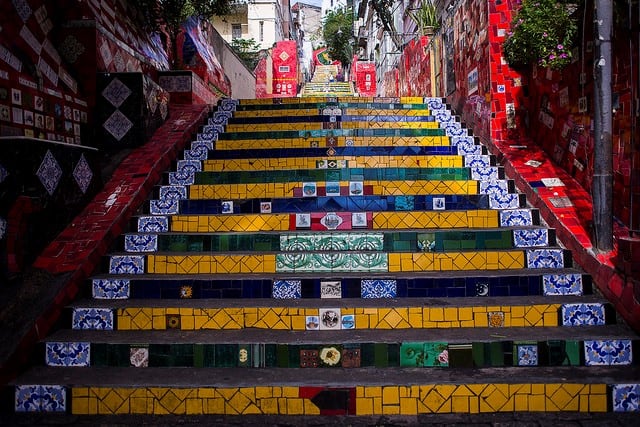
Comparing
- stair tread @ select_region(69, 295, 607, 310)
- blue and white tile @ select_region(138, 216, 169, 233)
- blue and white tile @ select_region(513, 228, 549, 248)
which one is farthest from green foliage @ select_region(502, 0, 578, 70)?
blue and white tile @ select_region(138, 216, 169, 233)

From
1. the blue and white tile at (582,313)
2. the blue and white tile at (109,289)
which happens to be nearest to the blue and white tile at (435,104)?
the blue and white tile at (582,313)

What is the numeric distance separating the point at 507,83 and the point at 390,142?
1.32 m

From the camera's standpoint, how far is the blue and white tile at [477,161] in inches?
189

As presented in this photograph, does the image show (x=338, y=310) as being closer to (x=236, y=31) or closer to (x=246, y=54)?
(x=246, y=54)

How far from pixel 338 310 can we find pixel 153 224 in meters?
1.84

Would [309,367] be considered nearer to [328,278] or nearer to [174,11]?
[328,278]

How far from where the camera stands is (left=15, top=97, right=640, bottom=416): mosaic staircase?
2.56m

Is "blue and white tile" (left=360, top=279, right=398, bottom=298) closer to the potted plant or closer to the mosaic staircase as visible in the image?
the mosaic staircase

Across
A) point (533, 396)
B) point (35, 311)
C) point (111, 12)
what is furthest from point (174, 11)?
point (533, 396)

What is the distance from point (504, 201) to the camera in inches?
163

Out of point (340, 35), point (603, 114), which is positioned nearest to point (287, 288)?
point (603, 114)

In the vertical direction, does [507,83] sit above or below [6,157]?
above

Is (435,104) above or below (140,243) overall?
above

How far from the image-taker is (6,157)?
123 inches
